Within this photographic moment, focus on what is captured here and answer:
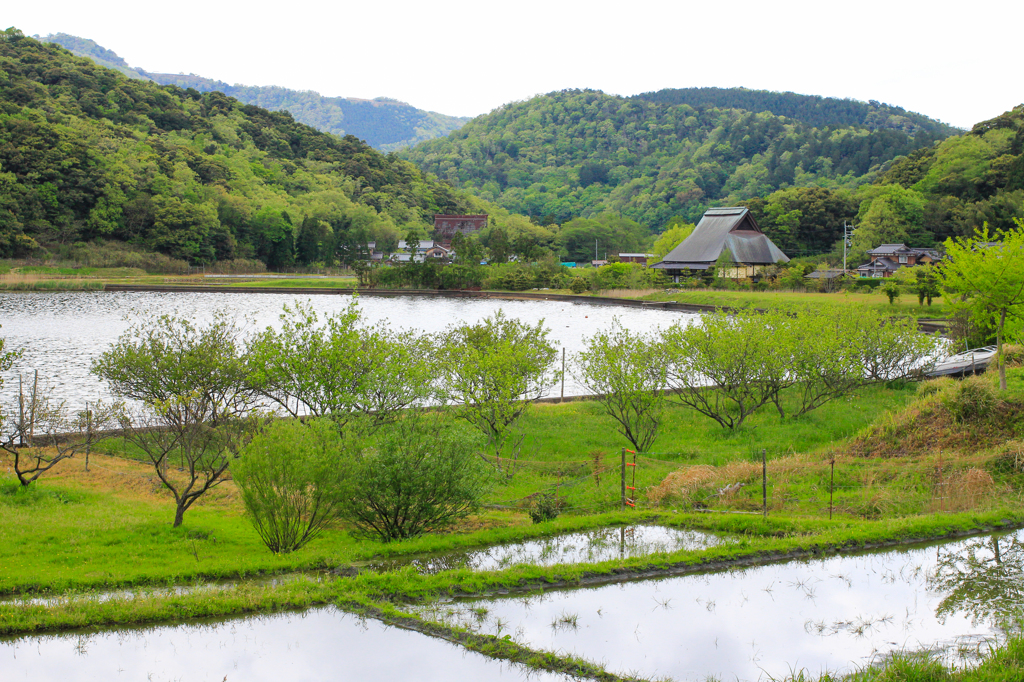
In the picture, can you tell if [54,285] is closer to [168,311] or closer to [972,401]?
[168,311]

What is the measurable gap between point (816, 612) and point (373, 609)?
5.29 meters

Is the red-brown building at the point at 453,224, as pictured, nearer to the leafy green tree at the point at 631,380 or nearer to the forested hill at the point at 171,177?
the forested hill at the point at 171,177

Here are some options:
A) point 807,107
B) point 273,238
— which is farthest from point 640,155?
point 273,238

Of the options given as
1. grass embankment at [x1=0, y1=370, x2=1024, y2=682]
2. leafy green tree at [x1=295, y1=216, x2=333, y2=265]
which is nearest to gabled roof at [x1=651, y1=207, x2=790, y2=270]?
leafy green tree at [x1=295, y1=216, x2=333, y2=265]

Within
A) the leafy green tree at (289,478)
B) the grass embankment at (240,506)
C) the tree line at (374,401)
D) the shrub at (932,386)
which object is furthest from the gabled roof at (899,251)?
the leafy green tree at (289,478)

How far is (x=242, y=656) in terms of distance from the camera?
764 centimetres

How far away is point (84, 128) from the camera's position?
8788cm

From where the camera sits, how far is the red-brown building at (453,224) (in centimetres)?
11412

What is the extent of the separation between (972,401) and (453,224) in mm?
103628

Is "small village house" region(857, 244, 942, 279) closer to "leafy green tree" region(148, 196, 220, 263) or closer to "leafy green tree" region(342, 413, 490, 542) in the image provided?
"leafy green tree" region(342, 413, 490, 542)

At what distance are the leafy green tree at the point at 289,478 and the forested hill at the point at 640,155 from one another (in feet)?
367

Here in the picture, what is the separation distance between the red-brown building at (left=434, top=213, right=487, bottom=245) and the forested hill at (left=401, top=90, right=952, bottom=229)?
13179 millimetres

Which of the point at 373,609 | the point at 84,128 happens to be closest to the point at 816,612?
the point at 373,609

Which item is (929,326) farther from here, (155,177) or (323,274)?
(155,177)
